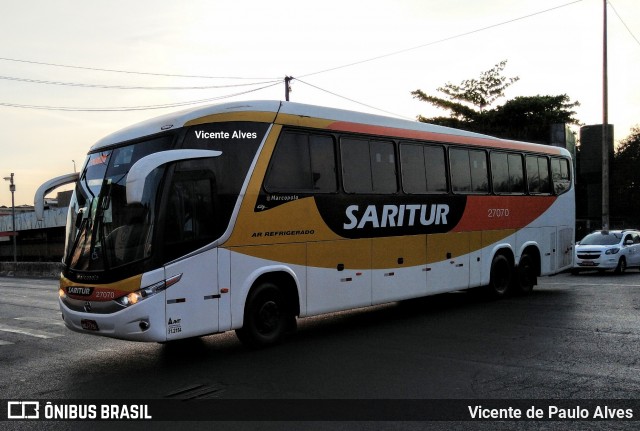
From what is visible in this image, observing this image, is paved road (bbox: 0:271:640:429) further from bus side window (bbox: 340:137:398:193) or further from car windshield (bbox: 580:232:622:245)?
car windshield (bbox: 580:232:622:245)

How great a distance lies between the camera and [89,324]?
785 centimetres

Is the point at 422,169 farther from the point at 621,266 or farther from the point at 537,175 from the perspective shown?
the point at 621,266

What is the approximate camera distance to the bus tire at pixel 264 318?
8.79 metres

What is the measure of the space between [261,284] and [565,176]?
36.1 feet

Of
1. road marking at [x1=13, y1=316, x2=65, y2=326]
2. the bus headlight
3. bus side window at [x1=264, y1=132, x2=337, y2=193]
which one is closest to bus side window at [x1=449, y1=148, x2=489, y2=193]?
bus side window at [x1=264, y1=132, x2=337, y2=193]

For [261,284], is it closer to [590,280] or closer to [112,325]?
[112,325]

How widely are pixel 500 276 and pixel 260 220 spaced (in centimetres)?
770

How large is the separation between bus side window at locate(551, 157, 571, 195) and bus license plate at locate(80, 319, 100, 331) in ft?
40.9

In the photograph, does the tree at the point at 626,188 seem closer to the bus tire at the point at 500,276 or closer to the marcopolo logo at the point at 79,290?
the bus tire at the point at 500,276

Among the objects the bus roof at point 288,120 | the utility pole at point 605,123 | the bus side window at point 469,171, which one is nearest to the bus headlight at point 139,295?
the bus roof at point 288,120

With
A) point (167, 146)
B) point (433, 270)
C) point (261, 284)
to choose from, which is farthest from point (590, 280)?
point (167, 146)

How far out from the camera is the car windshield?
76.5 feet

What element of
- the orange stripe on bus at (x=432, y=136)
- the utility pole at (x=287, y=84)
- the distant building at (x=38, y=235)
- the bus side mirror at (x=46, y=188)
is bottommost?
the distant building at (x=38, y=235)

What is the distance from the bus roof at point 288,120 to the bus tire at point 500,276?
11.3ft
